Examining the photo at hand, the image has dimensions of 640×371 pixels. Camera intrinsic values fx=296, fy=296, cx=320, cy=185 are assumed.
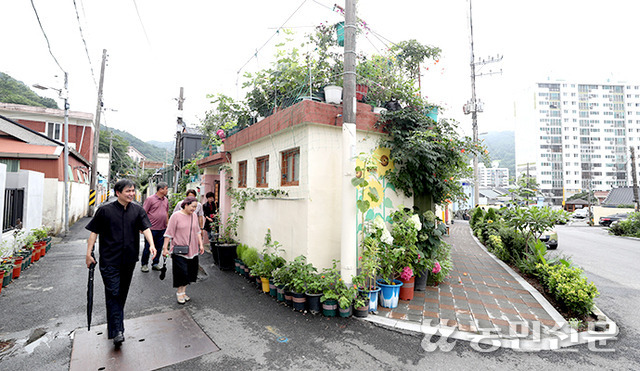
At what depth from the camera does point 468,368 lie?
3.08 meters

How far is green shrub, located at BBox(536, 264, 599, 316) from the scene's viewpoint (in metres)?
4.30

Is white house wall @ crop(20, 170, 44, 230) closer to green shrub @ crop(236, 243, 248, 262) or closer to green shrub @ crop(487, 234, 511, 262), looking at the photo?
green shrub @ crop(236, 243, 248, 262)

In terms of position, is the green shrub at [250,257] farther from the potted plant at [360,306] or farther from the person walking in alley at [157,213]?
the potted plant at [360,306]

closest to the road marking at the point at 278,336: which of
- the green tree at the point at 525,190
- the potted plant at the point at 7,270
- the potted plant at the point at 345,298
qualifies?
the potted plant at the point at 345,298

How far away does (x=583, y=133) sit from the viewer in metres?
73.9

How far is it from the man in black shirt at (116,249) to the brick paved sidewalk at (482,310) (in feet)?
10.4

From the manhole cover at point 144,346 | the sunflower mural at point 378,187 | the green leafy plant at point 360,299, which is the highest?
the sunflower mural at point 378,187

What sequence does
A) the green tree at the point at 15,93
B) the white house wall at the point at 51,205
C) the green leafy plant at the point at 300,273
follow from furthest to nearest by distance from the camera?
1. the green tree at the point at 15,93
2. the white house wall at the point at 51,205
3. the green leafy plant at the point at 300,273

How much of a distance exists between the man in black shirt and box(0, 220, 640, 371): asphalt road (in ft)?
1.79

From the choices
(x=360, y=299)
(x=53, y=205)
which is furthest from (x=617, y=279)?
(x=53, y=205)

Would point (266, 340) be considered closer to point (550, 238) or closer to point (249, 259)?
point (249, 259)

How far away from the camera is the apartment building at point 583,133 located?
72.2m

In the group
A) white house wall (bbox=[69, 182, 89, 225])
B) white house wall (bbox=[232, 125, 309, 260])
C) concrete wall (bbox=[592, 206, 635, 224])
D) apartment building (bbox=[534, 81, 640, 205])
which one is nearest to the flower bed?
white house wall (bbox=[232, 125, 309, 260])

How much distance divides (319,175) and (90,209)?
21.5 meters
